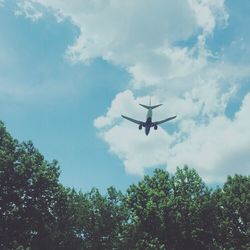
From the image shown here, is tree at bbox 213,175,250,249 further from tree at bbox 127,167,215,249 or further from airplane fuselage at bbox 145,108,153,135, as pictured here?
airplane fuselage at bbox 145,108,153,135

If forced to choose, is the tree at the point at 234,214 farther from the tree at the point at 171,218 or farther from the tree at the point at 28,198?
the tree at the point at 28,198

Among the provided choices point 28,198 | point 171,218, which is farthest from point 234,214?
point 28,198

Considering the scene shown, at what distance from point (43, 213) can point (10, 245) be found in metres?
5.32

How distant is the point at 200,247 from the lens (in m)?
56.2

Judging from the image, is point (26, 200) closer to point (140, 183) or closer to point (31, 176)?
point (31, 176)

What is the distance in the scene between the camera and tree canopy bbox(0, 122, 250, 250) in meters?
53.0

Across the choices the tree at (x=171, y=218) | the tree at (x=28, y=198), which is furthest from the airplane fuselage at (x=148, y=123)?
the tree at (x=28, y=198)

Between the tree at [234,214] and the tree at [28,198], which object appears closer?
the tree at [28,198]

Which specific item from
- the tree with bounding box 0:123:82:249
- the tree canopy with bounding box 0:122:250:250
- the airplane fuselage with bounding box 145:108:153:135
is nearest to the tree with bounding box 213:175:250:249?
the tree canopy with bounding box 0:122:250:250

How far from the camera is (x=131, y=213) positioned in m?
59.8

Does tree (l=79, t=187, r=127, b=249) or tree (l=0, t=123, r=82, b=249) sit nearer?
tree (l=0, t=123, r=82, b=249)

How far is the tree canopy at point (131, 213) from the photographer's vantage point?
53.0m

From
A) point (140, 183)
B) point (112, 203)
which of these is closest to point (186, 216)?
point (140, 183)

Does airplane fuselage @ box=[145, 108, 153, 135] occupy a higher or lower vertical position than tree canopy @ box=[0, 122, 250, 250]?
higher
